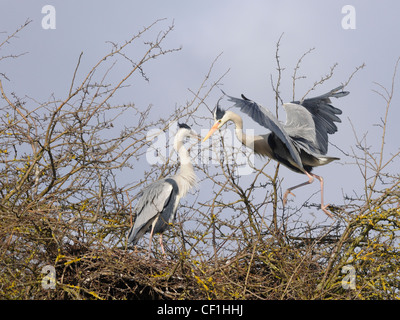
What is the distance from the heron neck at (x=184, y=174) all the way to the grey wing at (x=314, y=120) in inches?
44.5

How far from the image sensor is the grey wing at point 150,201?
606 cm

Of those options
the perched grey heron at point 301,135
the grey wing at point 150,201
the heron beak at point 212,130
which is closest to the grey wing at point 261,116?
the perched grey heron at point 301,135

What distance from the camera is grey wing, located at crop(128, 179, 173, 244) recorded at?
19.9 ft

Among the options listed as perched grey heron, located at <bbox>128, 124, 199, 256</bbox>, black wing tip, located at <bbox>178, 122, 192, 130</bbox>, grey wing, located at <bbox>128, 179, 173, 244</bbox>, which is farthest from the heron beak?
grey wing, located at <bbox>128, 179, 173, 244</bbox>

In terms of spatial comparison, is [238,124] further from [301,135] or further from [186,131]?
[301,135]

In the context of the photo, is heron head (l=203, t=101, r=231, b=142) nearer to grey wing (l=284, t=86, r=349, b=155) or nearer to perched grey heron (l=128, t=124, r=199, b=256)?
perched grey heron (l=128, t=124, r=199, b=256)

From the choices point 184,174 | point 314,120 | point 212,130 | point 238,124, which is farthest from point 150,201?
point 314,120

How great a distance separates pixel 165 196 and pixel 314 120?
1963mm

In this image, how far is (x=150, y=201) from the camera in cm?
610

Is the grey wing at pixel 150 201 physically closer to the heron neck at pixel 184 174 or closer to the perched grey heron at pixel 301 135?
the heron neck at pixel 184 174
